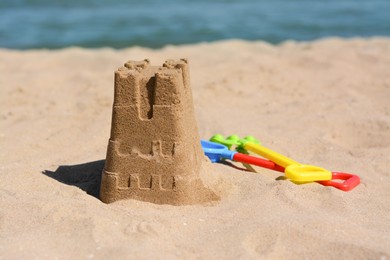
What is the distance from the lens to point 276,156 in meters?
3.43

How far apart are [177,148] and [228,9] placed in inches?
373

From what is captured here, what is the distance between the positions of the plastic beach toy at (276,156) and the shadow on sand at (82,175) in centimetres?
88

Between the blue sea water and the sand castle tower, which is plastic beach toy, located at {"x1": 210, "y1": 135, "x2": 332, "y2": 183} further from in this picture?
the blue sea water

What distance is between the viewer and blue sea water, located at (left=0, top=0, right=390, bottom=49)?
9.14m

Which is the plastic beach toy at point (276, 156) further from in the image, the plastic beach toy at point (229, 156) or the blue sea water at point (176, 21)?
the blue sea water at point (176, 21)

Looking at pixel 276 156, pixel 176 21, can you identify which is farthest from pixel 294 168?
pixel 176 21

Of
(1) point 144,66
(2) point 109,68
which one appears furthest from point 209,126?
(2) point 109,68

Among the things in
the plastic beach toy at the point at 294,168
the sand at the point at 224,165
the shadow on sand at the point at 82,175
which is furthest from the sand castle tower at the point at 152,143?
the plastic beach toy at the point at 294,168

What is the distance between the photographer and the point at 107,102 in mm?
5039

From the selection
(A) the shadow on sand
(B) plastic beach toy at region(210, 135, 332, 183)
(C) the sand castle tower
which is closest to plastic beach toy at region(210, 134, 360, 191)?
(B) plastic beach toy at region(210, 135, 332, 183)

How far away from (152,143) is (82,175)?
2.32 feet

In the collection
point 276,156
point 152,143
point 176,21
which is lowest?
point 276,156

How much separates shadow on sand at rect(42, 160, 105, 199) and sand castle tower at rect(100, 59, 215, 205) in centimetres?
24

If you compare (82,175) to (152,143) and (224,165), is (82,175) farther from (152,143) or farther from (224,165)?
(224,165)
